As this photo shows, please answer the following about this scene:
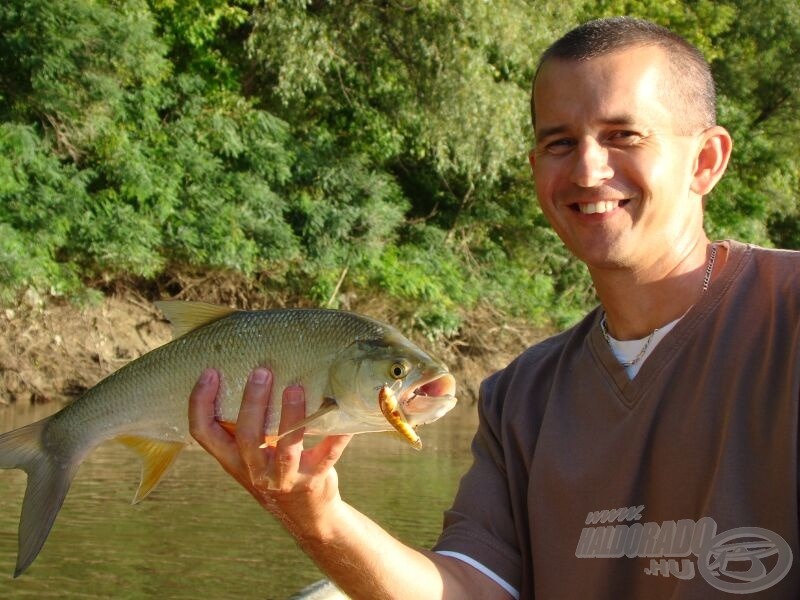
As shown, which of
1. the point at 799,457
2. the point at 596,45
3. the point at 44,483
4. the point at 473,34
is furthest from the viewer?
the point at 473,34

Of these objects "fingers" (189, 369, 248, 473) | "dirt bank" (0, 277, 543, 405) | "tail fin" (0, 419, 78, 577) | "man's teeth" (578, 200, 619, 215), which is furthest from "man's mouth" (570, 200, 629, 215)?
"dirt bank" (0, 277, 543, 405)

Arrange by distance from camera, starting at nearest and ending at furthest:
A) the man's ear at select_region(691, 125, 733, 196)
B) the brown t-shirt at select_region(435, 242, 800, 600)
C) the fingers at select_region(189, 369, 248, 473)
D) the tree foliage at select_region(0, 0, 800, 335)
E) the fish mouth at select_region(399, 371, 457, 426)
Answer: the brown t-shirt at select_region(435, 242, 800, 600) < the fish mouth at select_region(399, 371, 457, 426) < the fingers at select_region(189, 369, 248, 473) < the man's ear at select_region(691, 125, 733, 196) < the tree foliage at select_region(0, 0, 800, 335)

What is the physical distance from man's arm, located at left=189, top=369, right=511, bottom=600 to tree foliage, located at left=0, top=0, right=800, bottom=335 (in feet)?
31.6

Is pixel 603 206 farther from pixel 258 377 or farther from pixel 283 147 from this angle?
pixel 283 147

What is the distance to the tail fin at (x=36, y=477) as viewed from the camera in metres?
2.49

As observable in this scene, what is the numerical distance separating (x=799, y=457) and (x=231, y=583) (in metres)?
4.44

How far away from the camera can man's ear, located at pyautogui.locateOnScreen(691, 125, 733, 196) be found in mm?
2459

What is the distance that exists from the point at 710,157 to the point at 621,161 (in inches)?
10.2

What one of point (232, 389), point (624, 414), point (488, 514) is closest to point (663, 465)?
point (624, 414)

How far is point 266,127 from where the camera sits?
581 inches

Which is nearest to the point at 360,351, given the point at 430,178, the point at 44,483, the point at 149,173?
the point at 44,483

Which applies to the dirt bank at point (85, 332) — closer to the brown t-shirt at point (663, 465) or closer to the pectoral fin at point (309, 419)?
the brown t-shirt at point (663, 465)

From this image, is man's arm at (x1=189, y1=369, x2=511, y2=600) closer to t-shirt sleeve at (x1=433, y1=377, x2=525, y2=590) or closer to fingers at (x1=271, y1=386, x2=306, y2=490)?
fingers at (x1=271, y1=386, x2=306, y2=490)

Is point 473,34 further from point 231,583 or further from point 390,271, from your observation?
point 231,583
